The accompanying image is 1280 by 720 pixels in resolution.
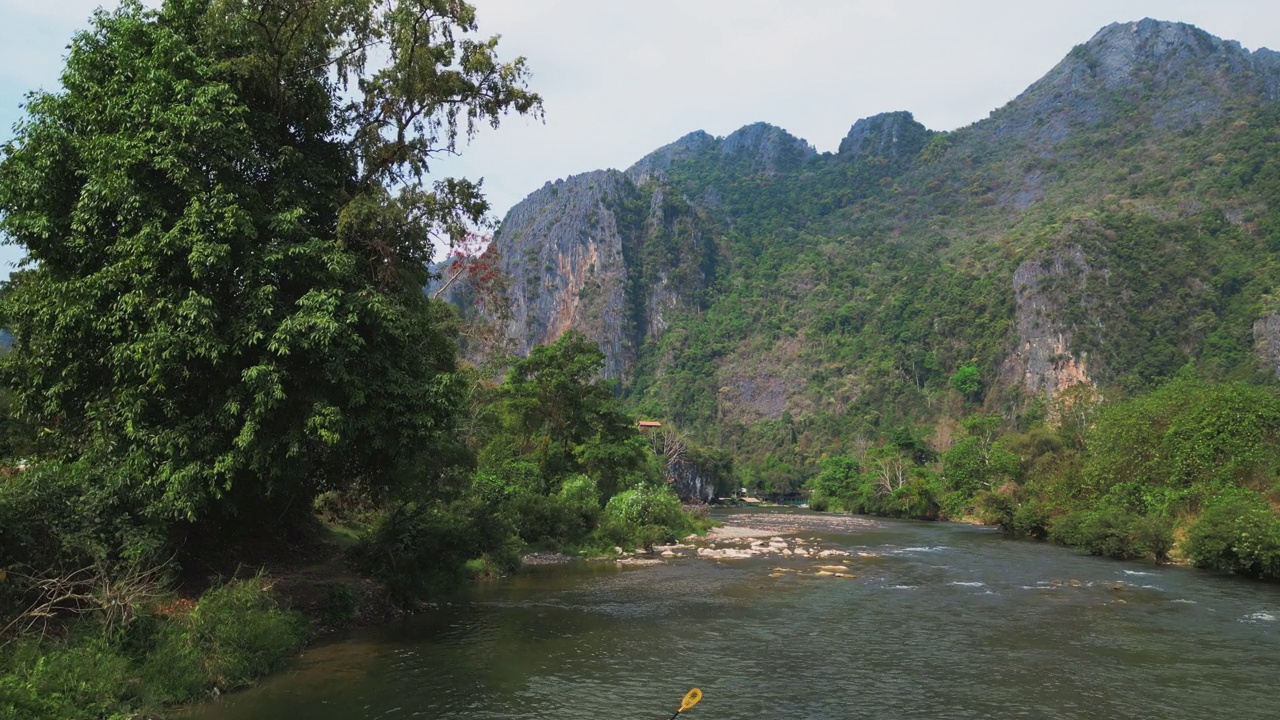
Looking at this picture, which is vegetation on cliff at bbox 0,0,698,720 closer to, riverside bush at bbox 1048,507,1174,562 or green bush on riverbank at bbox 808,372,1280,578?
green bush on riverbank at bbox 808,372,1280,578

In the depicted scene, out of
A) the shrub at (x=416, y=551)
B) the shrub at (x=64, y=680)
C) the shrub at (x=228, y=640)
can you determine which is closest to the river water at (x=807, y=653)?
the shrub at (x=228, y=640)

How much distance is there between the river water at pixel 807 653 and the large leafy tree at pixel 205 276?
14.1 feet

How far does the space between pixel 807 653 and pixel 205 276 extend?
13955mm

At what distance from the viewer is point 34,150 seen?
14.1m

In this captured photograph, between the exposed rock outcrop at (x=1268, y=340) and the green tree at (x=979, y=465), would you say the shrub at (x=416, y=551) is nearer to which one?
the green tree at (x=979, y=465)

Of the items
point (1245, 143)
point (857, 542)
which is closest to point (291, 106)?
point (857, 542)

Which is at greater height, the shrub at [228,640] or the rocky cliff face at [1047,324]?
the rocky cliff face at [1047,324]

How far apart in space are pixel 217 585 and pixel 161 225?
725cm

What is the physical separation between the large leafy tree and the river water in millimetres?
4288

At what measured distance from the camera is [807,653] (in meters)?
15.4

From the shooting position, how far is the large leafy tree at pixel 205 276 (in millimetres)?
13164

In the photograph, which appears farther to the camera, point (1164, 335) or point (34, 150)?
point (1164, 335)

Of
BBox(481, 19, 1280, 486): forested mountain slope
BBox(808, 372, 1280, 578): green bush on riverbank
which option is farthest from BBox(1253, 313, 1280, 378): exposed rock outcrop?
BBox(808, 372, 1280, 578): green bush on riverbank

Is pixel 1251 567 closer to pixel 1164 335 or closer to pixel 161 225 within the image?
pixel 161 225
